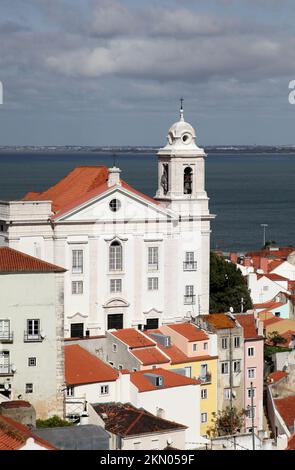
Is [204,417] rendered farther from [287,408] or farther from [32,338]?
[32,338]

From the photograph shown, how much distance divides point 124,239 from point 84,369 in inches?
267

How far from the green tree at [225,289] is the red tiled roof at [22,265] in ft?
39.7

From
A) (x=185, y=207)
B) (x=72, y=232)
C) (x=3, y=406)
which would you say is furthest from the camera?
(x=185, y=207)

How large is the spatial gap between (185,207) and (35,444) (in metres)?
21.1

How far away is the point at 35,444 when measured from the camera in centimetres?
1275

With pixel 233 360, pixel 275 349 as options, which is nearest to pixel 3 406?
pixel 233 360

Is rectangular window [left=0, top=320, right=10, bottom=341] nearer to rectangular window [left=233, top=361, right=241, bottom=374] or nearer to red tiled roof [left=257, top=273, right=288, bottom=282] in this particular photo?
rectangular window [left=233, top=361, right=241, bottom=374]

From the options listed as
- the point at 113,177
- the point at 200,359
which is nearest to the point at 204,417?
the point at 200,359

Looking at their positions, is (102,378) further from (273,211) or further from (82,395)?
(273,211)

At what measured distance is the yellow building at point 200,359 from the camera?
89.3 ft

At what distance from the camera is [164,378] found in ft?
83.4

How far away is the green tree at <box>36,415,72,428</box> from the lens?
72.4 ft

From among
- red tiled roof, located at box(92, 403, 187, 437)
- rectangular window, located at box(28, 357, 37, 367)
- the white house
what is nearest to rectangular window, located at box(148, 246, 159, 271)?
the white house

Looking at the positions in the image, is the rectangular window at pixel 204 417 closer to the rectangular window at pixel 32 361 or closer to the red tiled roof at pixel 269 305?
the rectangular window at pixel 32 361
